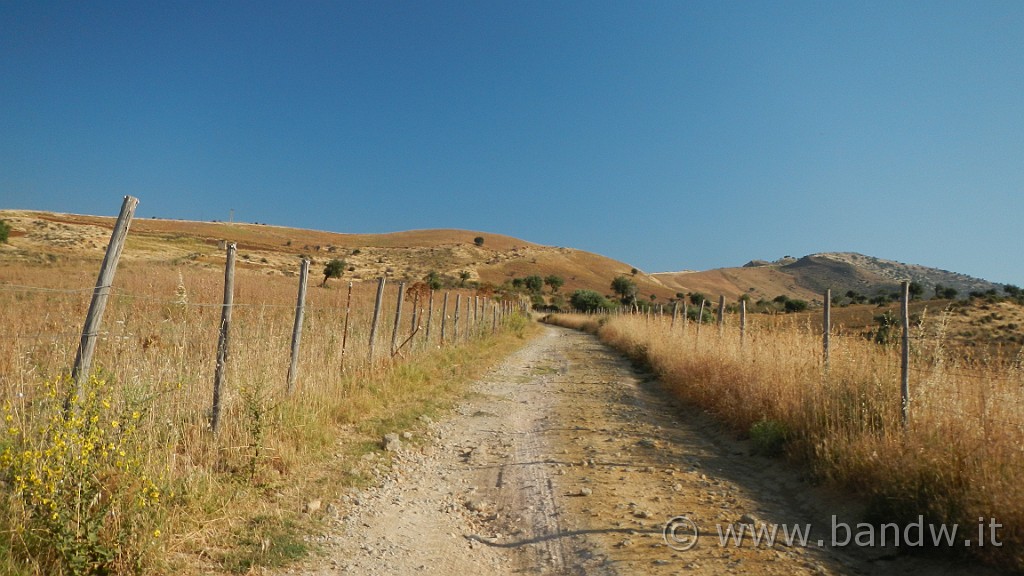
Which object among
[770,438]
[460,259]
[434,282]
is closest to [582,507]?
[770,438]

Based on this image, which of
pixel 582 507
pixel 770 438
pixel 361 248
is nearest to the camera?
pixel 582 507

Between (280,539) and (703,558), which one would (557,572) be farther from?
(280,539)

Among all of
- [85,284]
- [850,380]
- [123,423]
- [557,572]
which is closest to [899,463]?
[850,380]

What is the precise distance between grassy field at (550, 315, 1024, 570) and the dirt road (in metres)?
0.35

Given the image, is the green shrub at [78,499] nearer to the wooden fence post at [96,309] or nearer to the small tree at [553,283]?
the wooden fence post at [96,309]

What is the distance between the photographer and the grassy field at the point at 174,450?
343cm

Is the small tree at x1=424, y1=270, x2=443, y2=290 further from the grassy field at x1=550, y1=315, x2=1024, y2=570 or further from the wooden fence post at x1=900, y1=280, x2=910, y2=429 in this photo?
the wooden fence post at x1=900, y1=280, x2=910, y2=429

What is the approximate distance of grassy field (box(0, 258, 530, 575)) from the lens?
11.3 feet

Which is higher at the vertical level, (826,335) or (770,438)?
(826,335)

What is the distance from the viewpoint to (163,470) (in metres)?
4.20

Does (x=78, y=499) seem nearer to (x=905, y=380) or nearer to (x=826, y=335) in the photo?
(x=905, y=380)

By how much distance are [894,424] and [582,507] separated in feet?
11.5

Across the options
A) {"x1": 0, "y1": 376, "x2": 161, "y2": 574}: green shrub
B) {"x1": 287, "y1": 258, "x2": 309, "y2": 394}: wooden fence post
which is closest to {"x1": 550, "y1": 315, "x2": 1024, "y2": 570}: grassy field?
{"x1": 0, "y1": 376, "x2": 161, "y2": 574}: green shrub

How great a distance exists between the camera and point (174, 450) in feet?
16.0
